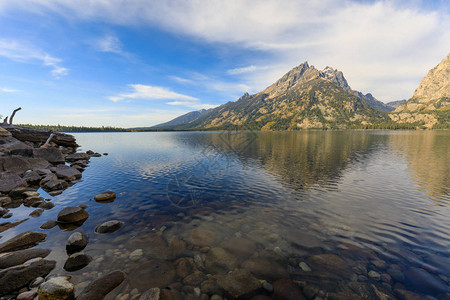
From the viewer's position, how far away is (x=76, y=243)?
41.1 feet

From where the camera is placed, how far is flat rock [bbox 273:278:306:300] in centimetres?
888

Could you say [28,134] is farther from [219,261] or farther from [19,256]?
[219,261]

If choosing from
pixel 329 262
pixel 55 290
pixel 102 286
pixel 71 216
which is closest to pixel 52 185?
pixel 71 216

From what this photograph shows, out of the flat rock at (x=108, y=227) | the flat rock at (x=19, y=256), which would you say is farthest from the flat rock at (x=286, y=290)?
the flat rock at (x=19, y=256)

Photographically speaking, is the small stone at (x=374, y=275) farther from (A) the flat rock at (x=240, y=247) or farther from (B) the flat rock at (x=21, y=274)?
(B) the flat rock at (x=21, y=274)

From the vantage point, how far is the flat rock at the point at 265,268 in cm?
1023

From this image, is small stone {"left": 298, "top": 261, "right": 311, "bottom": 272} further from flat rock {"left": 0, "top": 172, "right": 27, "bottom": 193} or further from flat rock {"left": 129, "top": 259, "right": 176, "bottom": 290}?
flat rock {"left": 0, "top": 172, "right": 27, "bottom": 193}

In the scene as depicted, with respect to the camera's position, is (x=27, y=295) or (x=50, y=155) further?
(x=50, y=155)

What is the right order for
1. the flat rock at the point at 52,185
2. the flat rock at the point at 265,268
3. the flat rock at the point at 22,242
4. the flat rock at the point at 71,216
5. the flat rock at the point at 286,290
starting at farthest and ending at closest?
1. the flat rock at the point at 52,185
2. the flat rock at the point at 71,216
3. the flat rock at the point at 22,242
4. the flat rock at the point at 265,268
5. the flat rock at the point at 286,290

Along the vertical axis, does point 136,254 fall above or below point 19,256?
below

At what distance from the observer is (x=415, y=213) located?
59.0 ft

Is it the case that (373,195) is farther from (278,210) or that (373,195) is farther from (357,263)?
(357,263)

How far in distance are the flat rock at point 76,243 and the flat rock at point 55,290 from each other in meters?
4.16

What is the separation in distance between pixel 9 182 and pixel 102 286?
26144 mm
